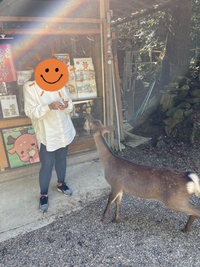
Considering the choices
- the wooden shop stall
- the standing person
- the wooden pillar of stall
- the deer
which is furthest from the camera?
the wooden pillar of stall

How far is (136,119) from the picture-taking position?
251 inches

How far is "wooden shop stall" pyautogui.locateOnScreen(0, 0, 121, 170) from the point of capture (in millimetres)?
3312

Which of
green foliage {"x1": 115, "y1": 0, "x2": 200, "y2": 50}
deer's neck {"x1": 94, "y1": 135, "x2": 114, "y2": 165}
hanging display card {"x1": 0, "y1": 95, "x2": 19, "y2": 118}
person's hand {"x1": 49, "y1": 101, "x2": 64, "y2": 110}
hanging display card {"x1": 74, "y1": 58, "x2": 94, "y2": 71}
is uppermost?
green foliage {"x1": 115, "y1": 0, "x2": 200, "y2": 50}

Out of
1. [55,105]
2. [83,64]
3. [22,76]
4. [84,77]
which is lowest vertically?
[55,105]

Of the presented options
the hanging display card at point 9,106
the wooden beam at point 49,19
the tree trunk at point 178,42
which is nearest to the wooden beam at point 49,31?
the wooden beam at point 49,19

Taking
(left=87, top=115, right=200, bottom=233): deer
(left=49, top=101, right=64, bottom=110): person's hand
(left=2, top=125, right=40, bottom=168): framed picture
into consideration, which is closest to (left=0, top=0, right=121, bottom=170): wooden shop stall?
(left=2, top=125, right=40, bottom=168): framed picture

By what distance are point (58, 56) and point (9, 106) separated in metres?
1.27

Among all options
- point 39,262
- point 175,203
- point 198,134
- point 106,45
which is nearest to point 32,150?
point 39,262

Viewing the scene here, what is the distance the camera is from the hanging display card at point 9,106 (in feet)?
11.7

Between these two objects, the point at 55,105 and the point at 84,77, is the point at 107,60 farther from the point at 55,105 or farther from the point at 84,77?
the point at 55,105

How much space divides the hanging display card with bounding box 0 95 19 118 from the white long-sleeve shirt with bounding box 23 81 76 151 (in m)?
1.05

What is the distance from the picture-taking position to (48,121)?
269 centimetres
